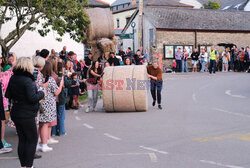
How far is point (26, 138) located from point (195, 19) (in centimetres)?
3999

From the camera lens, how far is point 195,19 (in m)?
Result: 44.6

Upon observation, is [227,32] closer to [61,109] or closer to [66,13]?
[66,13]

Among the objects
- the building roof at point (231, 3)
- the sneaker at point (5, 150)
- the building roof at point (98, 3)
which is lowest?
the sneaker at point (5, 150)

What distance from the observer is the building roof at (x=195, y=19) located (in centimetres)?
4291

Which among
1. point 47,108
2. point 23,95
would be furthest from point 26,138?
point 47,108

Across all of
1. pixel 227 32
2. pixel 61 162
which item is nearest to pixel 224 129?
pixel 61 162

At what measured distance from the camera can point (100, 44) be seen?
1025 inches

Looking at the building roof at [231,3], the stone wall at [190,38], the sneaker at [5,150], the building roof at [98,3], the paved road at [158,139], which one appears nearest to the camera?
the paved road at [158,139]

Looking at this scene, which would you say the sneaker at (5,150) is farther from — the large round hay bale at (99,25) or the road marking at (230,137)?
the large round hay bale at (99,25)

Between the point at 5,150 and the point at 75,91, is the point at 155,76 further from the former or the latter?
the point at 5,150

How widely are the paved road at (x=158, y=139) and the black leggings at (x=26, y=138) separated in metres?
0.67

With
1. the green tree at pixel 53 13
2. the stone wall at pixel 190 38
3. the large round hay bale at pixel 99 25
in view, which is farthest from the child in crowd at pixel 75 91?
the stone wall at pixel 190 38

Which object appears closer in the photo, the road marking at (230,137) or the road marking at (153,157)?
the road marking at (153,157)

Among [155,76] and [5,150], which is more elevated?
[155,76]
